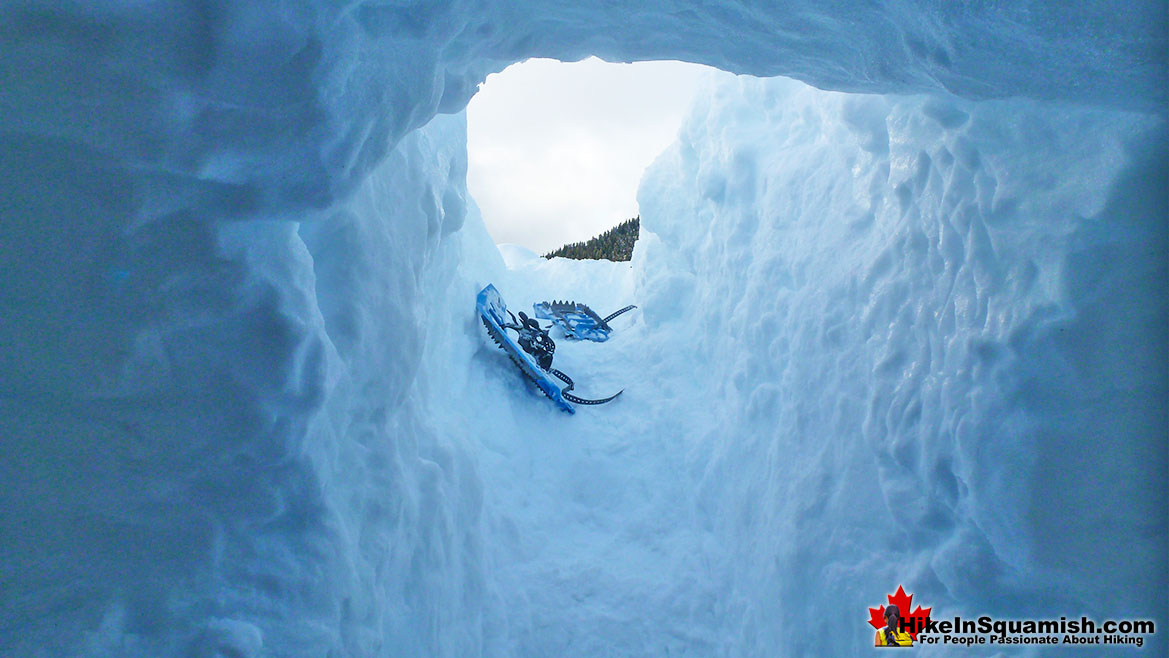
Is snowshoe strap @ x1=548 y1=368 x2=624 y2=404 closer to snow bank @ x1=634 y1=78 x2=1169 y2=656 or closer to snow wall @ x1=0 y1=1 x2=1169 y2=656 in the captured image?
snow bank @ x1=634 y1=78 x2=1169 y2=656

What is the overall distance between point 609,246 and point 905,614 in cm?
1709

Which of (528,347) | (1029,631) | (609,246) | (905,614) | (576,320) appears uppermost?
(609,246)

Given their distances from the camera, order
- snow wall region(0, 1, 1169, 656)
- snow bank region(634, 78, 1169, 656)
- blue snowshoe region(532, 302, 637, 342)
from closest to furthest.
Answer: snow wall region(0, 1, 1169, 656), snow bank region(634, 78, 1169, 656), blue snowshoe region(532, 302, 637, 342)

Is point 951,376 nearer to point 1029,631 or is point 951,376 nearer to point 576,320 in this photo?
point 1029,631

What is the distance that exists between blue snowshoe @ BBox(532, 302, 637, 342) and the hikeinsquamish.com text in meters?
6.97

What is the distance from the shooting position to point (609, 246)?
1917 centimetres

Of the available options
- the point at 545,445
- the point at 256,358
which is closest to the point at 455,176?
the point at 545,445

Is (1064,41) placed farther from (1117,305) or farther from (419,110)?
(419,110)

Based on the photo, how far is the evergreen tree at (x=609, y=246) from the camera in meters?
18.2

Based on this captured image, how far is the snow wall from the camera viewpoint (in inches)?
55.7

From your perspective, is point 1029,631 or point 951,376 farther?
point 951,376

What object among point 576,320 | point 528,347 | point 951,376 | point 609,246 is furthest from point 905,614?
point 609,246

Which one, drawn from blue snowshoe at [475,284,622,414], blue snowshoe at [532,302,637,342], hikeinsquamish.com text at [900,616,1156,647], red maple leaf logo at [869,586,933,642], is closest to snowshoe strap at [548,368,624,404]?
blue snowshoe at [475,284,622,414]

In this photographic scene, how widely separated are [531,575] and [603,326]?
5751 millimetres
